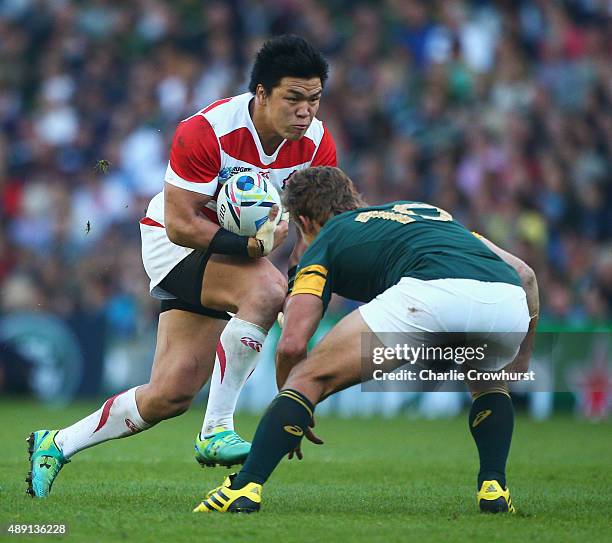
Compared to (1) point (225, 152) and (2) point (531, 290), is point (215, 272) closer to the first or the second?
(1) point (225, 152)

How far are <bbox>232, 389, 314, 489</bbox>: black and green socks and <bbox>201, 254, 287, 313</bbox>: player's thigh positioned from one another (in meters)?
1.19

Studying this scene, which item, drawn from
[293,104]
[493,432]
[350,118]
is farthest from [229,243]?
[350,118]

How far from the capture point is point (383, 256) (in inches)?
227

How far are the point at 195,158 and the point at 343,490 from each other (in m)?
2.15

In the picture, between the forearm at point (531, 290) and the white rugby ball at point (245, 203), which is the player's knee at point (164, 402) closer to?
the white rugby ball at point (245, 203)

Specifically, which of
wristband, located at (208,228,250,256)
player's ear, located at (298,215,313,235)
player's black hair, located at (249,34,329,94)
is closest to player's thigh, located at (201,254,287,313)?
wristband, located at (208,228,250,256)

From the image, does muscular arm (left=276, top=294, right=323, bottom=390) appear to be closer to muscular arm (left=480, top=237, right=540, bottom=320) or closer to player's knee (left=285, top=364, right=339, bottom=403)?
player's knee (left=285, top=364, right=339, bottom=403)

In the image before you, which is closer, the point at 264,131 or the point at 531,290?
the point at 531,290

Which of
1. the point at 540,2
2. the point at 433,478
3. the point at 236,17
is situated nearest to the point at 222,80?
the point at 236,17

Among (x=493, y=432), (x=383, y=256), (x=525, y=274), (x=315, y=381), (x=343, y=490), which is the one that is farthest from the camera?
(x=343, y=490)

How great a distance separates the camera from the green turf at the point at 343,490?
5.32 metres

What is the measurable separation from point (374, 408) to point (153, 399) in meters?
7.64

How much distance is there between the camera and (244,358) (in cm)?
671

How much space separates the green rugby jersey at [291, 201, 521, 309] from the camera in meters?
5.64
